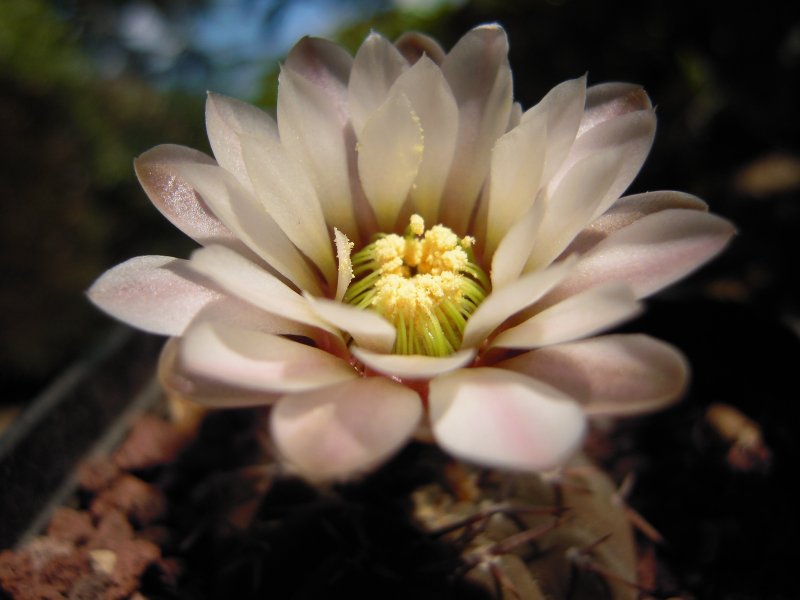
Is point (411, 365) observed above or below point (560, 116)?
below

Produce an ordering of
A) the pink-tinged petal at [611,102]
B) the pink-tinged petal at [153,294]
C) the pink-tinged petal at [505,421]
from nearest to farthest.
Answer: the pink-tinged petal at [505,421] → the pink-tinged petal at [153,294] → the pink-tinged petal at [611,102]

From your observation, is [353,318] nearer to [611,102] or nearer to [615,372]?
[615,372]

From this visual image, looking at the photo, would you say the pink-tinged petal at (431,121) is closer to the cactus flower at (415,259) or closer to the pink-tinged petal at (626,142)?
the cactus flower at (415,259)

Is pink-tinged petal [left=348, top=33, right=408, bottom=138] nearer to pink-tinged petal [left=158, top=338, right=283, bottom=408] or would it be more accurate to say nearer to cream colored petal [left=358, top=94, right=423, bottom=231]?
cream colored petal [left=358, top=94, right=423, bottom=231]

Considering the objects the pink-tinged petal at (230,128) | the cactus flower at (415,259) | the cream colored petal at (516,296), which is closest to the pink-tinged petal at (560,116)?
the cactus flower at (415,259)

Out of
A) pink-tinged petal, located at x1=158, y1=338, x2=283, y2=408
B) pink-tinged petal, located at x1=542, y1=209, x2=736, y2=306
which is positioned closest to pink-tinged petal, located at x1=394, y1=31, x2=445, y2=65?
pink-tinged petal, located at x1=542, y1=209, x2=736, y2=306

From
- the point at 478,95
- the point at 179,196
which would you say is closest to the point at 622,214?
the point at 478,95

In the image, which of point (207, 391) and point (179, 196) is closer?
point (207, 391)
